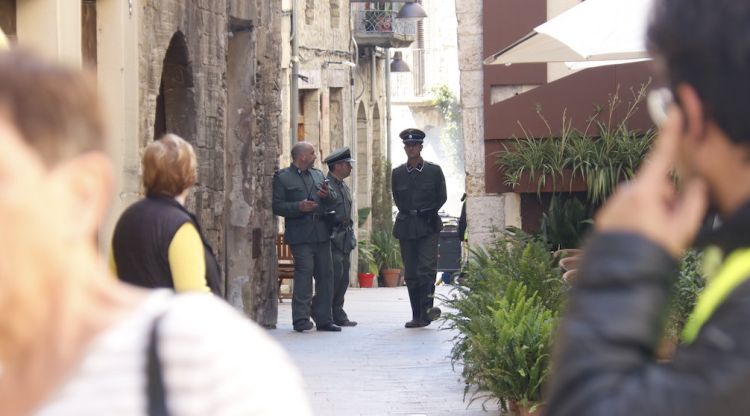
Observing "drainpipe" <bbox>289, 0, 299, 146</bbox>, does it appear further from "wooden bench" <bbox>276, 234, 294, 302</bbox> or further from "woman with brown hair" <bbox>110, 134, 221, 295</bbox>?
"woman with brown hair" <bbox>110, 134, 221, 295</bbox>

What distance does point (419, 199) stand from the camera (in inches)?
591

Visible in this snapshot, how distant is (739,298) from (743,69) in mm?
230

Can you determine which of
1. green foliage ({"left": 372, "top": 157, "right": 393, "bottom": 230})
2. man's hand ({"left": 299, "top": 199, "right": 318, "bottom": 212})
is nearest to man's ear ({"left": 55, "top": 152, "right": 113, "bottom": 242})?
man's hand ({"left": 299, "top": 199, "right": 318, "bottom": 212})

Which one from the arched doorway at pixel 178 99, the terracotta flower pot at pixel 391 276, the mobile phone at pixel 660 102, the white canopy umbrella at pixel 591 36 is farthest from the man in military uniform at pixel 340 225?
the mobile phone at pixel 660 102

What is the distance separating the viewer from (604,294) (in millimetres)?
1632

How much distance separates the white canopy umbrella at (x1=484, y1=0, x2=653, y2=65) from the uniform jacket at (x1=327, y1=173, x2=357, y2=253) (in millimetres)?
5094

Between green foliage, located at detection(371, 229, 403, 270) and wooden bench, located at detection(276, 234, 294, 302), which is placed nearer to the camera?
wooden bench, located at detection(276, 234, 294, 302)

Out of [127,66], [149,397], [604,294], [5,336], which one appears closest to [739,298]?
[604,294]

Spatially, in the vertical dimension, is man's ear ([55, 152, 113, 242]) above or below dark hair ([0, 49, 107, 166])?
below

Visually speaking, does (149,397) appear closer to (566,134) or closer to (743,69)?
(743,69)

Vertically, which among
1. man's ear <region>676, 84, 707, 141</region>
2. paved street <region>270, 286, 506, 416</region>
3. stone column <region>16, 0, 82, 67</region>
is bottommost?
paved street <region>270, 286, 506, 416</region>

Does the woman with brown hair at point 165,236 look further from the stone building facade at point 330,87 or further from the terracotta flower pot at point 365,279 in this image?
the terracotta flower pot at point 365,279

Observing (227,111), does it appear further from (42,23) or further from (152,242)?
(152,242)

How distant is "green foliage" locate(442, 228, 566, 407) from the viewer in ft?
25.8
